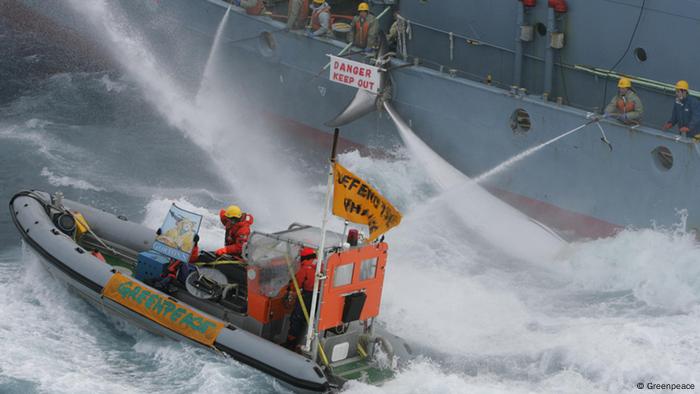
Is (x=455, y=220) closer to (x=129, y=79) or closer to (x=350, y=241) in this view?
(x=350, y=241)

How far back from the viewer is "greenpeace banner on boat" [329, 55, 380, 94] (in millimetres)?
21531

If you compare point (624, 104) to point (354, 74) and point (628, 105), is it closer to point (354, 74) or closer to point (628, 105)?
point (628, 105)

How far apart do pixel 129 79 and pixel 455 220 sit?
9.76m

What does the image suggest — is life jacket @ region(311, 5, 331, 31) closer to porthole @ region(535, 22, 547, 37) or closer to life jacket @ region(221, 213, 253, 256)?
porthole @ region(535, 22, 547, 37)

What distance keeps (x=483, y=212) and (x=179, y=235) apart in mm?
6782

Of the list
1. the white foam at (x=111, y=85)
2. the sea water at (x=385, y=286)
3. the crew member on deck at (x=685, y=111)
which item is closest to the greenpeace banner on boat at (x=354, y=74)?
the sea water at (x=385, y=286)

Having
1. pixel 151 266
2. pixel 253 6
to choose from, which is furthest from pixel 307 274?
pixel 253 6

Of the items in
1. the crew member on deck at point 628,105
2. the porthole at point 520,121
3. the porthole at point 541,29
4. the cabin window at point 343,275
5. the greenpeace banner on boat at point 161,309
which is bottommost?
the greenpeace banner on boat at point 161,309

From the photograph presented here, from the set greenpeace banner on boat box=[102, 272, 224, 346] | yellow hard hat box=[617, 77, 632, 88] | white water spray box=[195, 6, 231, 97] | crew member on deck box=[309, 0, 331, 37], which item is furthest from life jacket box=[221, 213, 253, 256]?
white water spray box=[195, 6, 231, 97]

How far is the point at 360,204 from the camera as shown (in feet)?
45.7

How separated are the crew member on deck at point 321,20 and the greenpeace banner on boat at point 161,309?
839cm

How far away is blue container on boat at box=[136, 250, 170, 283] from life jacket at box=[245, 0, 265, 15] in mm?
8951

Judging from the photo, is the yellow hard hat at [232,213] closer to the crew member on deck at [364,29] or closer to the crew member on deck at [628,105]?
the crew member on deck at [628,105]

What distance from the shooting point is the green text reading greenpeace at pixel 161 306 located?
1455 centimetres
